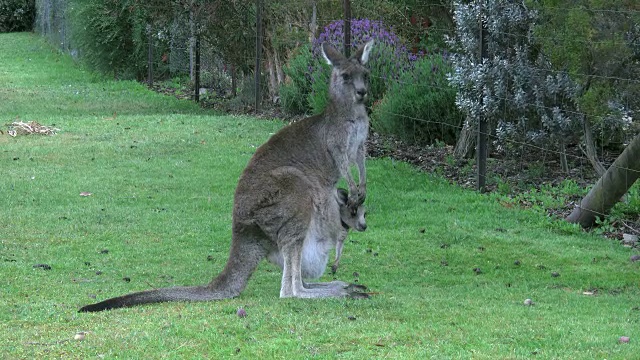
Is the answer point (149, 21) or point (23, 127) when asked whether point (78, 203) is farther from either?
point (149, 21)

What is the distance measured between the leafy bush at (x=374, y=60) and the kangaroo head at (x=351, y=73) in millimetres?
6603

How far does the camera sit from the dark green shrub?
16.4 meters

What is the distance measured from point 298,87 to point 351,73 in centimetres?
922

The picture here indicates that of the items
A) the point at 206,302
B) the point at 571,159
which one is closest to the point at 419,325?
the point at 206,302

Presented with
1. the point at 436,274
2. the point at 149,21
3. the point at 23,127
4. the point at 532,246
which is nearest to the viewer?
the point at 436,274

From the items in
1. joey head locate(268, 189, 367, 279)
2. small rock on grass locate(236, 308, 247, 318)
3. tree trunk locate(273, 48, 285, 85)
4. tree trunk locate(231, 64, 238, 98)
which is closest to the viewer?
small rock on grass locate(236, 308, 247, 318)

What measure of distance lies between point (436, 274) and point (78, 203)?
173 inches

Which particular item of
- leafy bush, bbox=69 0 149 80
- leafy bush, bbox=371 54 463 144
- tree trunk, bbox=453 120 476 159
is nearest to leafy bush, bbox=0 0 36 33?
leafy bush, bbox=69 0 149 80

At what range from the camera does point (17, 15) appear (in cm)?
4181

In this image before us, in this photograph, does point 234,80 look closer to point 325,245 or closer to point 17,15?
point 325,245

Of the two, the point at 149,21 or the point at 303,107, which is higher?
the point at 149,21

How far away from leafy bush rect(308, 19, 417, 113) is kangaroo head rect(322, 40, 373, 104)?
6603 mm

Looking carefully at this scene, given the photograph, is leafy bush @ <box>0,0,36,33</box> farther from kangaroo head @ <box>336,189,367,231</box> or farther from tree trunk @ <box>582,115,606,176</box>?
kangaroo head @ <box>336,189,367,231</box>

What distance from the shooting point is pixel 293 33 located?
1762 cm
